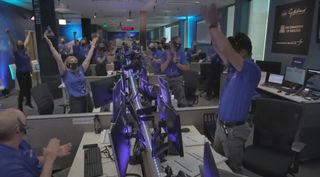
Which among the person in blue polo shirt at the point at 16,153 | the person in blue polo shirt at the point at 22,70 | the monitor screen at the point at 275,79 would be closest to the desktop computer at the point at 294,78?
the monitor screen at the point at 275,79

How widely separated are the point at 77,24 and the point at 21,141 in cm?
1680

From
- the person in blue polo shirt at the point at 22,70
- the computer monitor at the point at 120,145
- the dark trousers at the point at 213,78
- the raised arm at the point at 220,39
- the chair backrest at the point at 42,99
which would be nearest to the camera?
the computer monitor at the point at 120,145

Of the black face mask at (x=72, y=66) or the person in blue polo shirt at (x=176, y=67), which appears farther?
the person in blue polo shirt at (x=176, y=67)

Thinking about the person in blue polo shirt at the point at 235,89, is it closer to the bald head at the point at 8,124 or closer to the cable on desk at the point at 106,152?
the cable on desk at the point at 106,152

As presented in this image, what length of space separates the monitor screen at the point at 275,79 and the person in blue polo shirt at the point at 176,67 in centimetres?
171

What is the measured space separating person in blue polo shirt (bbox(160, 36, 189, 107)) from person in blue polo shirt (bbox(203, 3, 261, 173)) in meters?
2.18

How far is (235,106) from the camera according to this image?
1916 mm

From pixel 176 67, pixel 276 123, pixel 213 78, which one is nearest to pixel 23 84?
pixel 176 67

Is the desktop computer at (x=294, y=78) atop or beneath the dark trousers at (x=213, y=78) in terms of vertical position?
atop

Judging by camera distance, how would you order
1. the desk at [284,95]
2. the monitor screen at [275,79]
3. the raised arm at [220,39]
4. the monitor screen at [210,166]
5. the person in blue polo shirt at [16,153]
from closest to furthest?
the monitor screen at [210,166] → the person in blue polo shirt at [16,153] → the raised arm at [220,39] → the desk at [284,95] → the monitor screen at [275,79]

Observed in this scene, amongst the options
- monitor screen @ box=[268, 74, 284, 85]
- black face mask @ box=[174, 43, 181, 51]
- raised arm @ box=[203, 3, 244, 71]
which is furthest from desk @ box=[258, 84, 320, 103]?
raised arm @ box=[203, 3, 244, 71]

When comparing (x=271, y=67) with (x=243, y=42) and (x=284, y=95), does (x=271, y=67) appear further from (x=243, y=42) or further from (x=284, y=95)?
(x=243, y=42)

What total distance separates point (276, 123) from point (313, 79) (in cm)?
176

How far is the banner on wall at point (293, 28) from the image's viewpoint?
453cm
